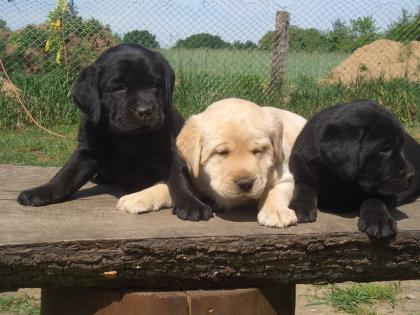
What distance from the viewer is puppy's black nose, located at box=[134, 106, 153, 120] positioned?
3.28 m

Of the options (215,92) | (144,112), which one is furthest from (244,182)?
(215,92)

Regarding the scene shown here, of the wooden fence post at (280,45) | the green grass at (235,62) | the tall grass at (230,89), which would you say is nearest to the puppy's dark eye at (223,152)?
the tall grass at (230,89)

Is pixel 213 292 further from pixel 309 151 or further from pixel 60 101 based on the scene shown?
pixel 60 101

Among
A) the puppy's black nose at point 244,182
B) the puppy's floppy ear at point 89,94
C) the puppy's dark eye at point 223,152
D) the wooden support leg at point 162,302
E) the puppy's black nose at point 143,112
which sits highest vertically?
the puppy's floppy ear at point 89,94

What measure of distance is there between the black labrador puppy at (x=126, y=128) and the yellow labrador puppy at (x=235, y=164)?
0.12 m

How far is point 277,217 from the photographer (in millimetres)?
3094

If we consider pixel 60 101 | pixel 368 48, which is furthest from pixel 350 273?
pixel 368 48

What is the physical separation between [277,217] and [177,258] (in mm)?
562

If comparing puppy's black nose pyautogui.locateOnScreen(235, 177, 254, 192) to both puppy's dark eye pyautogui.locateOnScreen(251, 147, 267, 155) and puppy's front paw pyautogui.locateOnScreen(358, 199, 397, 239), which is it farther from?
puppy's front paw pyautogui.locateOnScreen(358, 199, 397, 239)

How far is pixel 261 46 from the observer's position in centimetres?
1072

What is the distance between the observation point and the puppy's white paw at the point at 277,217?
10.0ft

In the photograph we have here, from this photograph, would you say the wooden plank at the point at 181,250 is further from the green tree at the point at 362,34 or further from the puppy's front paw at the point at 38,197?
the green tree at the point at 362,34

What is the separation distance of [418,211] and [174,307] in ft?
5.12

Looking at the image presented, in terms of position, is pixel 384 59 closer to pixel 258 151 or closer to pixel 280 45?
pixel 280 45
